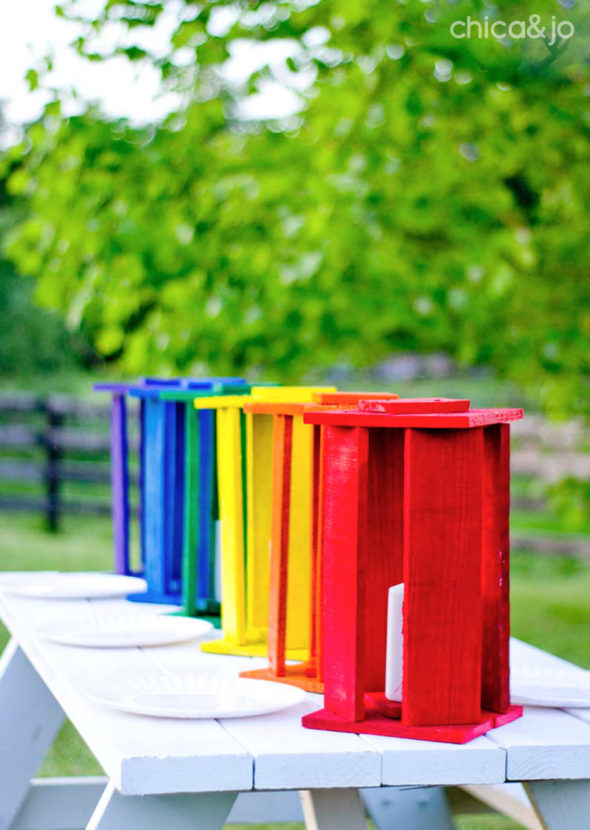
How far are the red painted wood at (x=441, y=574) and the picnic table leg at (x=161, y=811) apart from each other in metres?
0.21

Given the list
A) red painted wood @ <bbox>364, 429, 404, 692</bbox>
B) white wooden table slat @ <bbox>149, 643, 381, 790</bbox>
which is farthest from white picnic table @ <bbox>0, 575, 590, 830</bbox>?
red painted wood @ <bbox>364, 429, 404, 692</bbox>

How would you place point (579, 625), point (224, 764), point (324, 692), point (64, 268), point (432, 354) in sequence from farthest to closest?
point (432, 354) → point (579, 625) → point (64, 268) → point (324, 692) → point (224, 764)

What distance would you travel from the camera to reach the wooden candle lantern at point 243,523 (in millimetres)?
1640

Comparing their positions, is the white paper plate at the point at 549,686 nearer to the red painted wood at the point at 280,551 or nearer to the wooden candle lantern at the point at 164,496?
the red painted wood at the point at 280,551

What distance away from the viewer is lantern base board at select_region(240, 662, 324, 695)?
A: 140cm

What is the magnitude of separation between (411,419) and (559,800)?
0.43 metres

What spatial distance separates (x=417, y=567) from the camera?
3.95 feet

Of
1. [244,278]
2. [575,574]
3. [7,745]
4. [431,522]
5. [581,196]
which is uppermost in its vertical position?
[581,196]

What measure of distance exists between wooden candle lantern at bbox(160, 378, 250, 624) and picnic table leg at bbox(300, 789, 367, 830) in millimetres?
392

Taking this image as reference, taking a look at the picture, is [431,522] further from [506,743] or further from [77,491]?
[77,491]

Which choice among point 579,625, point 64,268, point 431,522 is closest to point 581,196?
point 64,268

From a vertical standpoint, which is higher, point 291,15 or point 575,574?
point 291,15

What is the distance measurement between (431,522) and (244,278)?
105 inches

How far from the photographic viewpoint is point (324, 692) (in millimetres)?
1294
